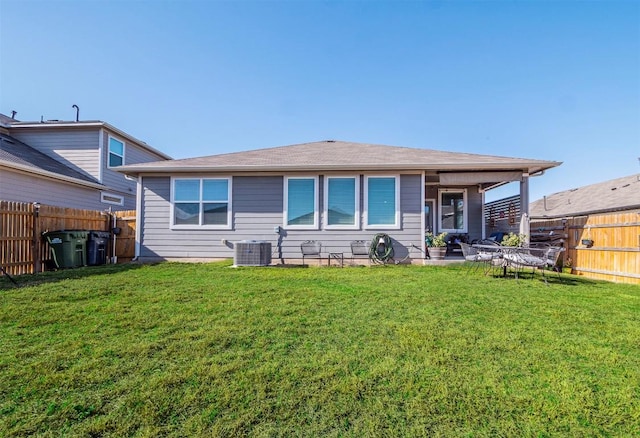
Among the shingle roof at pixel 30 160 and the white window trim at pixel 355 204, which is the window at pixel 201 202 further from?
the shingle roof at pixel 30 160

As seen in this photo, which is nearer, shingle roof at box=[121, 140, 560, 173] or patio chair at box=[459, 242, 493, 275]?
patio chair at box=[459, 242, 493, 275]

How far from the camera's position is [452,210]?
11.1 metres

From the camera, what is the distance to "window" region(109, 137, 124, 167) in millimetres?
13418

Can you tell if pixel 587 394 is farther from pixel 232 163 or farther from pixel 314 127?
pixel 314 127

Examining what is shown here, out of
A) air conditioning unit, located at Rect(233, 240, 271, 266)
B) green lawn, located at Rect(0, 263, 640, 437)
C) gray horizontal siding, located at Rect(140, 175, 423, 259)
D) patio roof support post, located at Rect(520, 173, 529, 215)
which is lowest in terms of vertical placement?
green lawn, located at Rect(0, 263, 640, 437)

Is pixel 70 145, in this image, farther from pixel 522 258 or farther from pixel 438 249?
Result: pixel 522 258

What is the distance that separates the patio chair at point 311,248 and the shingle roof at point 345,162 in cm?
205

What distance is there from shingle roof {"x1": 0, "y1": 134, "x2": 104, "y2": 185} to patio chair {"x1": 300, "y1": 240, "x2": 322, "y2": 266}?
29.8 ft

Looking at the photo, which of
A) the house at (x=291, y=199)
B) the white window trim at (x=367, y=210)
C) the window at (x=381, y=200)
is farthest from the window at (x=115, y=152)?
the window at (x=381, y=200)

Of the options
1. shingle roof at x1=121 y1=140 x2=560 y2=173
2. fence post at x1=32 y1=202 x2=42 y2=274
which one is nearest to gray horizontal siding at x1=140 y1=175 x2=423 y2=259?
shingle roof at x1=121 y1=140 x2=560 y2=173

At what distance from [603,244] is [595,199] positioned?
11441 millimetres

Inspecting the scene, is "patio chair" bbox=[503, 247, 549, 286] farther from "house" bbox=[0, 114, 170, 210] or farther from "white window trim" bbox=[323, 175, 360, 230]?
"house" bbox=[0, 114, 170, 210]

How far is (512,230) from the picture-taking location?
33.2 feet

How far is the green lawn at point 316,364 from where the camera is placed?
1.88 metres
